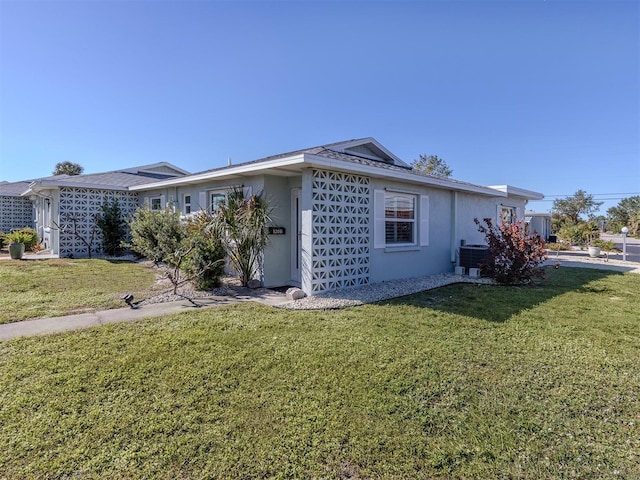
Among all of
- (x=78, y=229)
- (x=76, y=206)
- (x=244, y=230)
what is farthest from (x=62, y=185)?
(x=244, y=230)

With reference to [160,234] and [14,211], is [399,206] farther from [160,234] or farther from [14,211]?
[14,211]

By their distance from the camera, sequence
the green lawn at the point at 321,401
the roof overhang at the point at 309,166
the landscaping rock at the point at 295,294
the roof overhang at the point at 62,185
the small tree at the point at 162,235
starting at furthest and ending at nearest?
the roof overhang at the point at 62,185, the small tree at the point at 162,235, the landscaping rock at the point at 295,294, the roof overhang at the point at 309,166, the green lawn at the point at 321,401

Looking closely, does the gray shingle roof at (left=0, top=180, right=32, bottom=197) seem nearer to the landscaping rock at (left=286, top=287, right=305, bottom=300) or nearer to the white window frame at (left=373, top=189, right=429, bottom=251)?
the landscaping rock at (left=286, top=287, right=305, bottom=300)

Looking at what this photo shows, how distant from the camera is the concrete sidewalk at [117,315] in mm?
4855

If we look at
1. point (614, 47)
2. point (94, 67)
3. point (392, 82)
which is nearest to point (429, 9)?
point (392, 82)

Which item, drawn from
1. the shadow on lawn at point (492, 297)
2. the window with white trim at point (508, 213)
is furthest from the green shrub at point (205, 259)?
the window with white trim at point (508, 213)

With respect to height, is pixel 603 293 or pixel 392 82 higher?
pixel 392 82

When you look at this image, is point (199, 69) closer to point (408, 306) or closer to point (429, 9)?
point (429, 9)

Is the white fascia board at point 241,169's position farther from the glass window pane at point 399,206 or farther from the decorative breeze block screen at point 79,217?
the decorative breeze block screen at point 79,217

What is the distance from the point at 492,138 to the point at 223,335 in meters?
28.7

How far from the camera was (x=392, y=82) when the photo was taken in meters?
16.0

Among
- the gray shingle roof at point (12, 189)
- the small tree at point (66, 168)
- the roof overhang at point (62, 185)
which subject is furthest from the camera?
the small tree at point (66, 168)

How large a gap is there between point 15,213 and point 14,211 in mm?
133

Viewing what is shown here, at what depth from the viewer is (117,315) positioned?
5.66m
